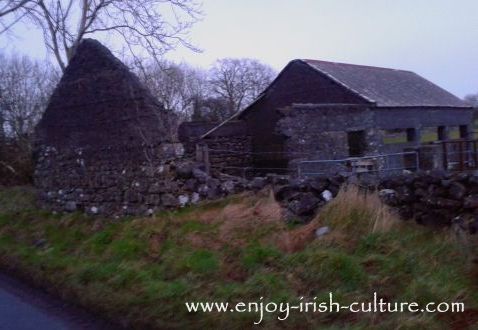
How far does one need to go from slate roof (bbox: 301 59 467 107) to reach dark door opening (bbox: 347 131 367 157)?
4.83ft

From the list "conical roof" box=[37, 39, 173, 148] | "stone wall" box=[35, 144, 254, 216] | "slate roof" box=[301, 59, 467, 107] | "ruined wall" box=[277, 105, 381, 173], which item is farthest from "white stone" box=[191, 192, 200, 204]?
"slate roof" box=[301, 59, 467, 107]

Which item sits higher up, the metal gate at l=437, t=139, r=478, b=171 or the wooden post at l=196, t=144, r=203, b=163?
the wooden post at l=196, t=144, r=203, b=163

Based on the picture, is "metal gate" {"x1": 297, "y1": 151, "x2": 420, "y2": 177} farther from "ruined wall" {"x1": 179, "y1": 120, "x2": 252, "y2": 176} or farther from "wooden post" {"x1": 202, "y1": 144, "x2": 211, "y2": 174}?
"wooden post" {"x1": 202, "y1": 144, "x2": 211, "y2": 174}

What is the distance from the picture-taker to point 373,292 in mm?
6164

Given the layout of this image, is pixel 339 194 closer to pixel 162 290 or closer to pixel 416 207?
pixel 416 207

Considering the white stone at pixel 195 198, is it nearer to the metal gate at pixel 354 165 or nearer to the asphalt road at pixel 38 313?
the asphalt road at pixel 38 313

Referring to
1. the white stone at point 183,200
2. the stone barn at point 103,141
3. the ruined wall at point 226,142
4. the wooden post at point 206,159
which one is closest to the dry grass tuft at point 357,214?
the white stone at point 183,200

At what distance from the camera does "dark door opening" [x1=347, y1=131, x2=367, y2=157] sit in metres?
22.5

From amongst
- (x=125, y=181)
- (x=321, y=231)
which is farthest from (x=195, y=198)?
(x=321, y=231)

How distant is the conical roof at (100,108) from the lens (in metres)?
12.2

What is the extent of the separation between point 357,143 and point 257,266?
1632 centimetres

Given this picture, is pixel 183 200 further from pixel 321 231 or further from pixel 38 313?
pixel 38 313

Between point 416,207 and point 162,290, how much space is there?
3730 mm

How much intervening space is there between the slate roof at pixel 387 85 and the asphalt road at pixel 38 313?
16868mm
